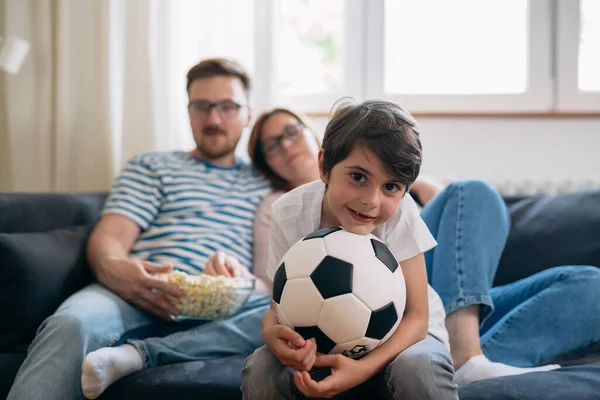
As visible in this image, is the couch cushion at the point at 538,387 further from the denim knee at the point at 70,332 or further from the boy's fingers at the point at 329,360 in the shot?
the denim knee at the point at 70,332

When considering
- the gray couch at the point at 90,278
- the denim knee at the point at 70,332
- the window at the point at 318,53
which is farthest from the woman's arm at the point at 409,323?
the window at the point at 318,53

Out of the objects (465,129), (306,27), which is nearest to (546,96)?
(465,129)

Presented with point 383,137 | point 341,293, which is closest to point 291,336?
point 341,293

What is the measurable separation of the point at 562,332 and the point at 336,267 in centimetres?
82

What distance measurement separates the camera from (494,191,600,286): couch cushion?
76.0 inches

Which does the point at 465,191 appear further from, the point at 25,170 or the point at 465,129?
the point at 25,170

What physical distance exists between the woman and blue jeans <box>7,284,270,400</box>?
0.53 meters

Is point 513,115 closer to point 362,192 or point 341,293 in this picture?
point 362,192

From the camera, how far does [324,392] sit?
1.13 meters

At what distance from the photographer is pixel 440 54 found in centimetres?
279

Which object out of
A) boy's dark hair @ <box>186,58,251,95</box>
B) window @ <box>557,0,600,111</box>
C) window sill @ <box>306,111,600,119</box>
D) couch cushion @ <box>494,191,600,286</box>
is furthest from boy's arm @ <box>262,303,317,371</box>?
window @ <box>557,0,600,111</box>

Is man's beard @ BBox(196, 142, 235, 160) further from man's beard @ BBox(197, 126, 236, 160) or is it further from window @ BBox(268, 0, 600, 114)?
window @ BBox(268, 0, 600, 114)

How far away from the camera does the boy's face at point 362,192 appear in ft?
3.94

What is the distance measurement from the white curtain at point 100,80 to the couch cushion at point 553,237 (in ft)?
4.16
